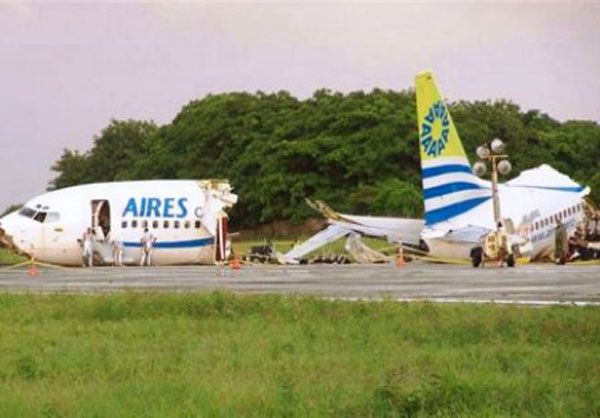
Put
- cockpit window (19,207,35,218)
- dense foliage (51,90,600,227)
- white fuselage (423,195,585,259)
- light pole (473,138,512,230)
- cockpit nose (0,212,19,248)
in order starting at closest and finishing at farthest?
light pole (473,138,512,230) → white fuselage (423,195,585,259) → cockpit nose (0,212,19,248) → cockpit window (19,207,35,218) → dense foliage (51,90,600,227)

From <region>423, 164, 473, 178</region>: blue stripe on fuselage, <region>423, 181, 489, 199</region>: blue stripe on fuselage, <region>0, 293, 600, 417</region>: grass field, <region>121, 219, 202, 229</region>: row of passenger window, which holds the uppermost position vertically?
<region>423, 164, 473, 178</region>: blue stripe on fuselage

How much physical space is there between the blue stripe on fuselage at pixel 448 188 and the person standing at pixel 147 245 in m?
11.6

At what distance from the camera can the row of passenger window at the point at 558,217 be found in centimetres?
4762

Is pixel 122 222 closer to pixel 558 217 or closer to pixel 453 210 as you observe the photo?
pixel 453 210

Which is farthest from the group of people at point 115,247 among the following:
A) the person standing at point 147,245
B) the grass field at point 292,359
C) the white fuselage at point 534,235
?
the grass field at point 292,359

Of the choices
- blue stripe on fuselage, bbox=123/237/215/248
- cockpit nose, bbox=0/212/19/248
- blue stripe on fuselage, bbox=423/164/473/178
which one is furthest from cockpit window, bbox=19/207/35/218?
blue stripe on fuselage, bbox=423/164/473/178

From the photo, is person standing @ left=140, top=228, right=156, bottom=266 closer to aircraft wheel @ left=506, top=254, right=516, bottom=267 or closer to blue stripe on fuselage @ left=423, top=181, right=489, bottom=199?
blue stripe on fuselage @ left=423, top=181, right=489, bottom=199

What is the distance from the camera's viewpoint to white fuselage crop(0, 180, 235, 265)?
50.0 m

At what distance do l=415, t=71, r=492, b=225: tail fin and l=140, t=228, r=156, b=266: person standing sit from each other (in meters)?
11.4

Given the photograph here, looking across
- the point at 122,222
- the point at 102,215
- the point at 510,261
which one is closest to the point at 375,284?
the point at 510,261

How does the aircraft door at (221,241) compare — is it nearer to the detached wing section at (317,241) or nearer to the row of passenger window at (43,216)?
the detached wing section at (317,241)

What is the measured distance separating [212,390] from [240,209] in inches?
2980

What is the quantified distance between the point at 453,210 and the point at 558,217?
4903 mm

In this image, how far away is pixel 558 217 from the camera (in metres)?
49.0
